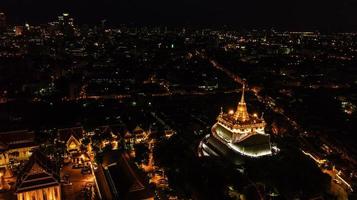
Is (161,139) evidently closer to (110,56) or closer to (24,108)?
(24,108)

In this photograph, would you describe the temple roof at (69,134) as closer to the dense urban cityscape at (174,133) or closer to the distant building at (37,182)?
the dense urban cityscape at (174,133)

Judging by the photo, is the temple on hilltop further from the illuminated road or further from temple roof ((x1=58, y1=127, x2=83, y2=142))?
temple roof ((x1=58, y1=127, x2=83, y2=142))

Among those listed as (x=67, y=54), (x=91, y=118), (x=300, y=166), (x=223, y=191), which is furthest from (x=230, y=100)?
(x=67, y=54)

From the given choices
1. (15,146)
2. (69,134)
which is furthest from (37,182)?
(69,134)

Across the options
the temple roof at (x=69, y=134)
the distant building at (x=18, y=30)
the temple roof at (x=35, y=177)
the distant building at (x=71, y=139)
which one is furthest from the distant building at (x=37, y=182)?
the distant building at (x=18, y=30)

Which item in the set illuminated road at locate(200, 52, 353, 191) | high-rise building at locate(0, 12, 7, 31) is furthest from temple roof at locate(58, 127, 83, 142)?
high-rise building at locate(0, 12, 7, 31)
